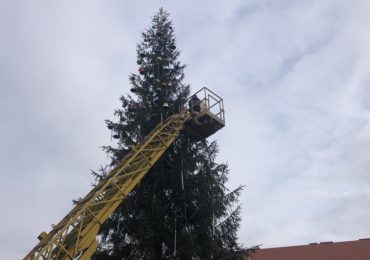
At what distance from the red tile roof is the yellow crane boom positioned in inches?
921

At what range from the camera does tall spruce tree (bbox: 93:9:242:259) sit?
1574 centimetres

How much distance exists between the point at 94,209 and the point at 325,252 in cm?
3028

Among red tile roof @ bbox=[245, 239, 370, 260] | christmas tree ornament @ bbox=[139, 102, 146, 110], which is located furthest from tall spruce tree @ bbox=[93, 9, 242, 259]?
red tile roof @ bbox=[245, 239, 370, 260]

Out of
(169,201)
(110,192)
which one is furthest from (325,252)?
(110,192)

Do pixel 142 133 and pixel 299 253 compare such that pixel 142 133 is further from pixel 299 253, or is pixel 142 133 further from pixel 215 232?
pixel 299 253

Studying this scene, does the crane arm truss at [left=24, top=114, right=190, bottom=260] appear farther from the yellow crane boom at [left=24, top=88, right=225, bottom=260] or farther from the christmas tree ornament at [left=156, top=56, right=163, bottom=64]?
the christmas tree ornament at [left=156, top=56, right=163, bottom=64]

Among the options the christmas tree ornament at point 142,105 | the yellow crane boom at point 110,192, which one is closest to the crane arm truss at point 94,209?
the yellow crane boom at point 110,192

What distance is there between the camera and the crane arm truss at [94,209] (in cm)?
1124

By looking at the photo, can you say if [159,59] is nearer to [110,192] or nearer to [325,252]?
[110,192]

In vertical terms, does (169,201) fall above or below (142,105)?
below

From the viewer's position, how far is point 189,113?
55.2 feet

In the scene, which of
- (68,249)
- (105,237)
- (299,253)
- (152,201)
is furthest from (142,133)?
(299,253)

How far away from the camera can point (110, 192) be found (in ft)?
43.8

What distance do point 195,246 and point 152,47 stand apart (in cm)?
1064
